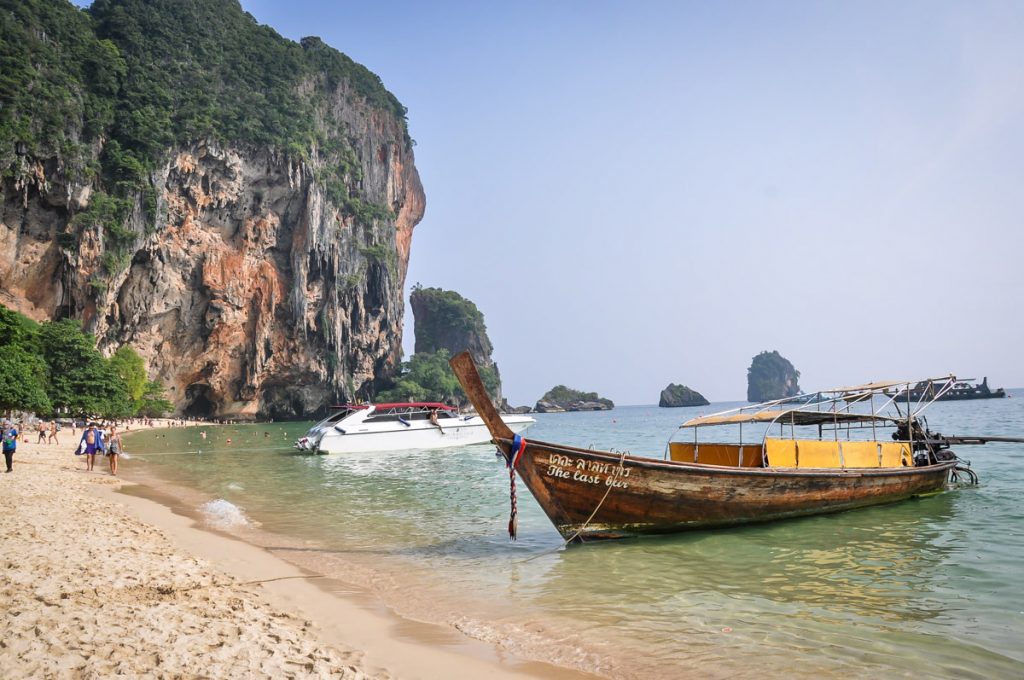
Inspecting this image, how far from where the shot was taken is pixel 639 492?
896 cm

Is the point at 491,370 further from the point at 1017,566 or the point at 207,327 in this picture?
the point at 1017,566

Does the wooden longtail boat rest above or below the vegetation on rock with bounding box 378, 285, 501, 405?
below

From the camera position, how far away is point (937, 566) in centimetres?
769

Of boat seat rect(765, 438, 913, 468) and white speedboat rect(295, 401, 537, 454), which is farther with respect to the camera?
white speedboat rect(295, 401, 537, 454)

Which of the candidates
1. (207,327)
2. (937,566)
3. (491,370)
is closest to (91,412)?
(207,327)

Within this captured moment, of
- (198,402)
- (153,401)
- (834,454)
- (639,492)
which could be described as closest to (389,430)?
(834,454)

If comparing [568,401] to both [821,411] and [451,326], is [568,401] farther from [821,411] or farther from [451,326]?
[821,411]

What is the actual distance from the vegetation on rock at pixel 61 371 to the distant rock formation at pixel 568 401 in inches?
3651

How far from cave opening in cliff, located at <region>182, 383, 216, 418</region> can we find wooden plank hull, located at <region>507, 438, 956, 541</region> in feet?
200

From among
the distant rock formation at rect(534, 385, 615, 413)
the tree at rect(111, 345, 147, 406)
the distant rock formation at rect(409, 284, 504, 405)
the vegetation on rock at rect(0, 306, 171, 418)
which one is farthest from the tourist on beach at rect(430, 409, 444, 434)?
the distant rock formation at rect(534, 385, 615, 413)

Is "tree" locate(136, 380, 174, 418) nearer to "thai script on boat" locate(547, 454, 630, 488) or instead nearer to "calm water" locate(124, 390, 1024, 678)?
"calm water" locate(124, 390, 1024, 678)

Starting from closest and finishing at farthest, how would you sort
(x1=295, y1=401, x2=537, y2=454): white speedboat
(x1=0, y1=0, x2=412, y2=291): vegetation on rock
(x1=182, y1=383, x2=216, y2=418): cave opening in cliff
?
1. (x1=295, y1=401, x2=537, y2=454): white speedboat
2. (x1=0, y1=0, x2=412, y2=291): vegetation on rock
3. (x1=182, y1=383, x2=216, y2=418): cave opening in cliff

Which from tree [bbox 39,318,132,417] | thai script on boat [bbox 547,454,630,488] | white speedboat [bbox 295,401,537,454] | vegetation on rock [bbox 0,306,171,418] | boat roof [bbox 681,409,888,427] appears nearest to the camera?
thai script on boat [bbox 547,454,630,488]

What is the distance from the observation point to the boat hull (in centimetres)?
2580
